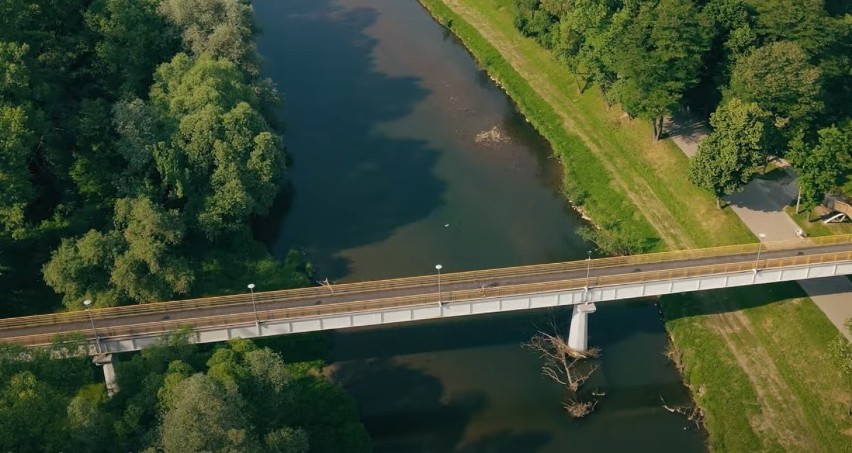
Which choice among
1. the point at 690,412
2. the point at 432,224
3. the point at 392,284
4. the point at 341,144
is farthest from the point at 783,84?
the point at 341,144

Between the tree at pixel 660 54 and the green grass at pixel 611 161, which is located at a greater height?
the tree at pixel 660 54

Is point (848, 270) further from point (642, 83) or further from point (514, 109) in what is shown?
point (514, 109)

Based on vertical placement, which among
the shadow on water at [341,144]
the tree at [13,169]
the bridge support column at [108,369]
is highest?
the tree at [13,169]

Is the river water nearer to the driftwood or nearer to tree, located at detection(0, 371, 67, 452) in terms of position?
the driftwood

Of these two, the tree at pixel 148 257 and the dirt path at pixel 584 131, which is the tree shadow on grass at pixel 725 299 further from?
the tree at pixel 148 257

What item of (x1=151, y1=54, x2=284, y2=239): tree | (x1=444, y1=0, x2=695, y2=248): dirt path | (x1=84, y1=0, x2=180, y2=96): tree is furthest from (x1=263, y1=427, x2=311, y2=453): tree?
(x1=84, y1=0, x2=180, y2=96): tree

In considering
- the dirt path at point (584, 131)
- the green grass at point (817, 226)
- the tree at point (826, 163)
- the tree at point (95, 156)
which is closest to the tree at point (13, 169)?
the tree at point (95, 156)

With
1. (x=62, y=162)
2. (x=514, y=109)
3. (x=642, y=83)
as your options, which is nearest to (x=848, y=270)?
(x=642, y=83)
